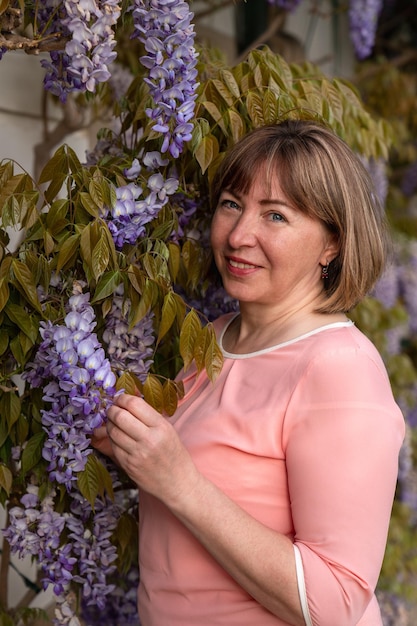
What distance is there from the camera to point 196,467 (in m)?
1.46

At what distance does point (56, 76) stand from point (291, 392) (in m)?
0.68

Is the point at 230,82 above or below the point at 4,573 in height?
above

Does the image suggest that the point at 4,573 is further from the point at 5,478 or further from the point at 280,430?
the point at 280,430

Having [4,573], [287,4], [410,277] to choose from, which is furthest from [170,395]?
[410,277]

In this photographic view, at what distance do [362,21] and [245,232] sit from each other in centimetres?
243

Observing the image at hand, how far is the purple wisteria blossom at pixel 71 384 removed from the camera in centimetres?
131

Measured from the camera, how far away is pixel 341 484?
1.35 m

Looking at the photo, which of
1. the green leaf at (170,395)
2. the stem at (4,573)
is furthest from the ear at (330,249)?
the stem at (4,573)

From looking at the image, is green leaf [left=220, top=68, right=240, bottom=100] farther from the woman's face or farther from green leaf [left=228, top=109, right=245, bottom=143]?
the woman's face

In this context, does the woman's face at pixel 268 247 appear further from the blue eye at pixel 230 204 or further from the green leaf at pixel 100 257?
the green leaf at pixel 100 257

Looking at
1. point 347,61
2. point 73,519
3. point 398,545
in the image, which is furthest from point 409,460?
point 73,519

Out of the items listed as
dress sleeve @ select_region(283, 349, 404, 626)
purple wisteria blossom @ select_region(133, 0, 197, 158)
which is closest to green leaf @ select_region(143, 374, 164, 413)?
dress sleeve @ select_region(283, 349, 404, 626)

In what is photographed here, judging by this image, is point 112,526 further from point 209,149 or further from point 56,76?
point 56,76

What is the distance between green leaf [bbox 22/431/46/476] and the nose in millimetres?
505
